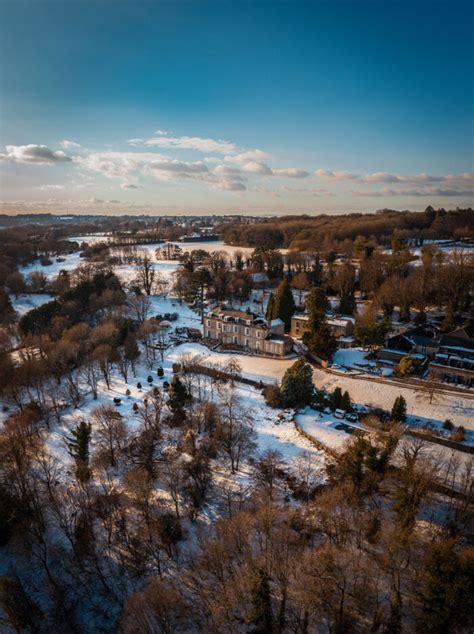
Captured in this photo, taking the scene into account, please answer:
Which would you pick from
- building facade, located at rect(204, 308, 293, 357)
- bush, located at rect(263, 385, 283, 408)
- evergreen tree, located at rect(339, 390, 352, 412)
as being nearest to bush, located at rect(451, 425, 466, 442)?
evergreen tree, located at rect(339, 390, 352, 412)

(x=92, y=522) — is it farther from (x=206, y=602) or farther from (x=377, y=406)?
(x=377, y=406)

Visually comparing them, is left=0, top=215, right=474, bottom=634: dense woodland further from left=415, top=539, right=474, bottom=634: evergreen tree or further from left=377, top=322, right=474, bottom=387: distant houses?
left=377, top=322, right=474, bottom=387: distant houses

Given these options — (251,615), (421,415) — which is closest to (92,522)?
(251,615)

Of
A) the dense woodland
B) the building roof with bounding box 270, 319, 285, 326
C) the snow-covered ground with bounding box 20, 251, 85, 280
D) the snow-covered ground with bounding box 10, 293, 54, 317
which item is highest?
the snow-covered ground with bounding box 20, 251, 85, 280

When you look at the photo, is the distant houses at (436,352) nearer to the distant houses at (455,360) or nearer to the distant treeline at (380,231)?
the distant houses at (455,360)

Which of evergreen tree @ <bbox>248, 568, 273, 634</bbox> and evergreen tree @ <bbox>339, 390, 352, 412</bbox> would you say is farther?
evergreen tree @ <bbox>339, 390, 352, 412</bbox>

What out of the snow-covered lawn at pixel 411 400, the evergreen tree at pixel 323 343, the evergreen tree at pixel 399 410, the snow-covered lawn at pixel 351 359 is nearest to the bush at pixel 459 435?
the snow-covered lawn at pixel 411 400

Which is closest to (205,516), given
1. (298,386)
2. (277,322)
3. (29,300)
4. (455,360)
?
(298,386)
